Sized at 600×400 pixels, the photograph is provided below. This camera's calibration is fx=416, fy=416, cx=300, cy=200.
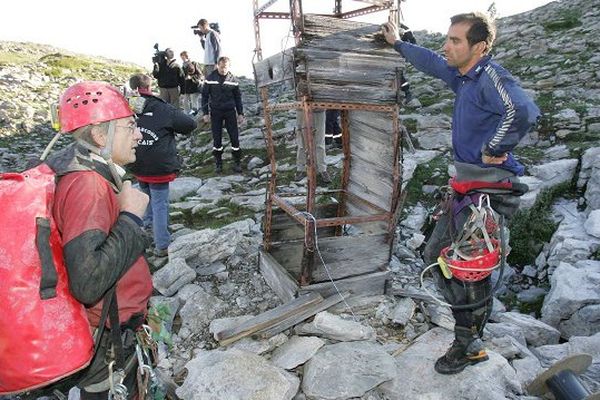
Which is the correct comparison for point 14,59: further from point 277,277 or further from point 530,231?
point 530,231

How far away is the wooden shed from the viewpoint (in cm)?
456

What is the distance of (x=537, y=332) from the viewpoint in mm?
5301

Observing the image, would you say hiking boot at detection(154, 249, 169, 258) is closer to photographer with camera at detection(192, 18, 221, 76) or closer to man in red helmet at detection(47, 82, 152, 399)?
man in red helmet at detection(47, 82, 152, 399)

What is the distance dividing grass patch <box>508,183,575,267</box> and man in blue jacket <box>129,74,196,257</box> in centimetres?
621

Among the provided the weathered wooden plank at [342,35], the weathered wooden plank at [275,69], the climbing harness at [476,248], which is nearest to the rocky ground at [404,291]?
the climbing harness at [476,248]

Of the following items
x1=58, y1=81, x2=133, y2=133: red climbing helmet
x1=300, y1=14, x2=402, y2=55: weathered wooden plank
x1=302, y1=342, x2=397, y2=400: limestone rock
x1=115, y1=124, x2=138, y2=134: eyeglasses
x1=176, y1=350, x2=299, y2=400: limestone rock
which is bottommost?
x1=302, y1=342, x2=397, y2=400: limestone rock

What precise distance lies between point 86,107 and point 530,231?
26.2 feet

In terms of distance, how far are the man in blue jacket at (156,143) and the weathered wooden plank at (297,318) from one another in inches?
118

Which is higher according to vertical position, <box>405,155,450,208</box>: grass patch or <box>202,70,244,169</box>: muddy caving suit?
<box>202,70,244,169</box>: muddy caving suit

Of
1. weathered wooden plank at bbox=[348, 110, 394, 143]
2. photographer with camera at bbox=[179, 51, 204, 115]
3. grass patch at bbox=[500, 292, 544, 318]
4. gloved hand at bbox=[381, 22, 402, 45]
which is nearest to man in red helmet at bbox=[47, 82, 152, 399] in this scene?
gloved hand at bbox=[381, 22, 402, 45]

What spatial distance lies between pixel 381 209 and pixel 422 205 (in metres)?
3.28

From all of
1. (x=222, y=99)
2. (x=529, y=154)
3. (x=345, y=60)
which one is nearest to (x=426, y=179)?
(x=529, y=154)

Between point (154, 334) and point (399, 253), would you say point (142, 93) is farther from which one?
point (399, 253)

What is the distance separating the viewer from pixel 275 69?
15.9 feet
